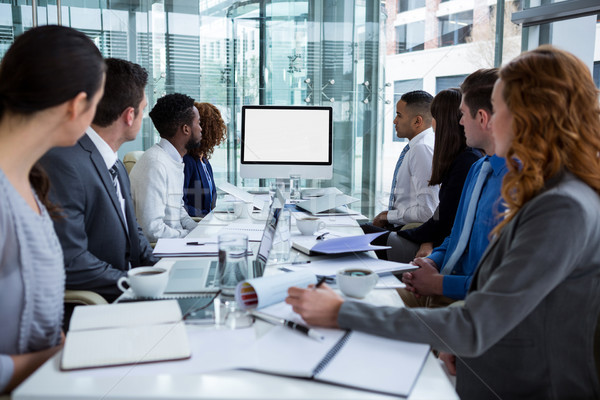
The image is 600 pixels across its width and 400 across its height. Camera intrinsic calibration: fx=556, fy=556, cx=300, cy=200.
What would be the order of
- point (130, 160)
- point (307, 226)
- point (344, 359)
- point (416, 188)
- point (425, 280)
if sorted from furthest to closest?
point (130, 160) < point (416, 188) < point (307, 226) < point (425, 280) < point (344, 359)

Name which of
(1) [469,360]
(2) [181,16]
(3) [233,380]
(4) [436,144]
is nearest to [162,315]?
(3) [233,380]

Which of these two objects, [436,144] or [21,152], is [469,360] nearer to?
[21,152]

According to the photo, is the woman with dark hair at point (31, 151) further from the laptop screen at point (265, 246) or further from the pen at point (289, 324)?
the laptop screen at point (265, 246)

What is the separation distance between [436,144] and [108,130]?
1497 mm

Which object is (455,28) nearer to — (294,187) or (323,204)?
(294,187)

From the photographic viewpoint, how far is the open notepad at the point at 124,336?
0.98 metres

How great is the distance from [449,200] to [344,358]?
5.42 feet

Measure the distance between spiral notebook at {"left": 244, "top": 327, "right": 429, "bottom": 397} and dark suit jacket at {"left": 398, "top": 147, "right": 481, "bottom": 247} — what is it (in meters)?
1.52

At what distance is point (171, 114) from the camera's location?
134 inches

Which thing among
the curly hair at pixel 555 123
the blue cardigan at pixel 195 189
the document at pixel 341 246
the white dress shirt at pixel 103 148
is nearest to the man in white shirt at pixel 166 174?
the blue cardigan at pixel 195 189

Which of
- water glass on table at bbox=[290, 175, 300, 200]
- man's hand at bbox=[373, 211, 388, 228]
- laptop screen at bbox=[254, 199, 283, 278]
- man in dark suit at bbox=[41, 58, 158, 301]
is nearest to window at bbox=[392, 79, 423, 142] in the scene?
water glass on table at bbox=[290, 175, 300, 200]

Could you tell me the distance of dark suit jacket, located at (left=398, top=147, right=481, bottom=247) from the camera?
252 centimetres

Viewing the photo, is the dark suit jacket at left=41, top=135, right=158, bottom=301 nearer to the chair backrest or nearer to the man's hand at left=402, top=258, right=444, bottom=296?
the man's hand at left=402, top=258, right=444, bottom=296

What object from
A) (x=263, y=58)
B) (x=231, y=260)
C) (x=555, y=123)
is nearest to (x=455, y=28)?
(x=263, y=58)
